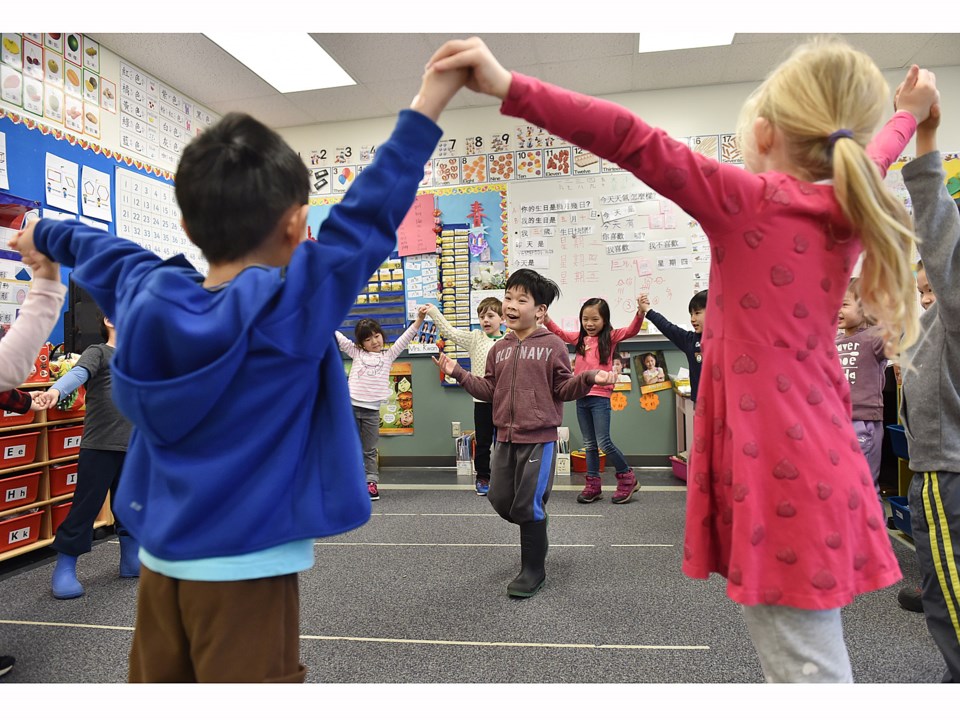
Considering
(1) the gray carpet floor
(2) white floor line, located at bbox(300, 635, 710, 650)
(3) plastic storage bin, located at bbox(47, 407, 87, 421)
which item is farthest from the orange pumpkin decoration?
(3) plastic storage bin, located at bbox(47, 407, 87, 421)

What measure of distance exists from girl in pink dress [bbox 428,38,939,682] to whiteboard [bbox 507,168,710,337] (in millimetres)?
3810

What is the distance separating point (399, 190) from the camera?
76cm

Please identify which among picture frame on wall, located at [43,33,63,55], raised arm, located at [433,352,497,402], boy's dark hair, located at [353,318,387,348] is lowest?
raised arm, located at [433,352,497,402]

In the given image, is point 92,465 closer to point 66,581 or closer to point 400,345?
point 66,581

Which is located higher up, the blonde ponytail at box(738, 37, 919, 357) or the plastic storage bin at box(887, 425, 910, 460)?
the blonde ponytail at box(738, 37, 919, 357)

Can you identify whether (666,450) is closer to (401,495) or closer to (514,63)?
(401,495)

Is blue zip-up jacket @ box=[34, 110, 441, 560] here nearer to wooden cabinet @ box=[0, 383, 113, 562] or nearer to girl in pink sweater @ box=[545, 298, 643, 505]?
wooden cabinet @ box=[0, 383, 113, 562]

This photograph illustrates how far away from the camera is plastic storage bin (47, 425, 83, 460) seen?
9.57ft

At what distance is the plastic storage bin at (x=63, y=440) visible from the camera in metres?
2.92

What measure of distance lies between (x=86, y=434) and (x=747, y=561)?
2637mm

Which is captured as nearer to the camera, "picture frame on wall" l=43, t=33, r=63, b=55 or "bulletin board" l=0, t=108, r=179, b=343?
"bulletin board" l=0, t=108, r=179, b=343

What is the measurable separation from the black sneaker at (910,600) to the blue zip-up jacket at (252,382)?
2.10 metres

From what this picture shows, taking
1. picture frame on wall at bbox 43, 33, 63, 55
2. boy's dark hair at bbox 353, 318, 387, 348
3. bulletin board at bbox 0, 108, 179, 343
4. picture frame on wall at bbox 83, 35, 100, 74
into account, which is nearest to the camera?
bulletin board at bbox 0, 108, 179, 343

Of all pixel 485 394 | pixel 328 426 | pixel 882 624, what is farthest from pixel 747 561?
pixel 485 394
